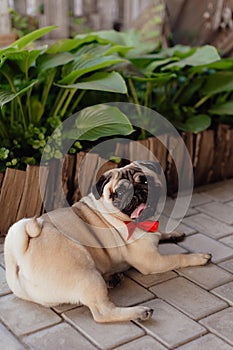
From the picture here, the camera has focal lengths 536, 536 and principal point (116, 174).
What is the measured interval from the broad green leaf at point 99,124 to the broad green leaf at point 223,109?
80 centimetres

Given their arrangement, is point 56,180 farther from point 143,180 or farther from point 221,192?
point 221,192

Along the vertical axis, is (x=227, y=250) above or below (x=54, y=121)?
below

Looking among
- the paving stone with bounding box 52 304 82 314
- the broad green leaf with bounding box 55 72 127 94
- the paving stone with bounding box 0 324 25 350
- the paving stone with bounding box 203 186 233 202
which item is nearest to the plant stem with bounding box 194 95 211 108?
the paving stone with bounding box 203 186 233 202

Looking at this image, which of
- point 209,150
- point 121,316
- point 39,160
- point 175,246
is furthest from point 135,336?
point 209,150

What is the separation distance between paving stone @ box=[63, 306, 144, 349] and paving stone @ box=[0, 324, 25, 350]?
0.72 feet

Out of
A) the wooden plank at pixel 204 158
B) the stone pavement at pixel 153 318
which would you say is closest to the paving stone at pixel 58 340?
the stone pavement at pixel 153 318

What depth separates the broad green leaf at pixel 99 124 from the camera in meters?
2.64

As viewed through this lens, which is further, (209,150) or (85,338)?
(209,150)

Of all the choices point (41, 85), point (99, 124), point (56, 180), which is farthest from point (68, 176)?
point (41, 85)

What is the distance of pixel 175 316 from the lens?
2.04m

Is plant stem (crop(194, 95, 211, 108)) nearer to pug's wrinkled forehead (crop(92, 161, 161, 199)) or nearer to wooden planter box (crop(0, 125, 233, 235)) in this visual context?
wooden planter box (crop(0, 125, 233, 235))

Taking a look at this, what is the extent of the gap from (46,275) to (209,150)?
166 centimetres

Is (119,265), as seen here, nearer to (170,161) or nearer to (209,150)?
(170,161)

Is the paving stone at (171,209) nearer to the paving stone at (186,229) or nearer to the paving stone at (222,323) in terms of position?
the paving stone at (186,229)
